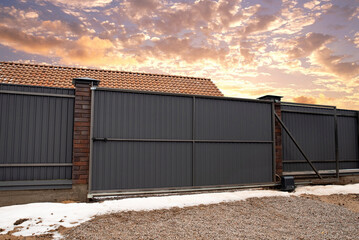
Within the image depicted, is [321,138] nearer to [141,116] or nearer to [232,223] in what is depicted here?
[232,223]

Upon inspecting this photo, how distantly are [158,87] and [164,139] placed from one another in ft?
30.3

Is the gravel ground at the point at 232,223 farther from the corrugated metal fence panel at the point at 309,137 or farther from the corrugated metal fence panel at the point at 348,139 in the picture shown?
the corrugated metal fence panel at the point at 348,139

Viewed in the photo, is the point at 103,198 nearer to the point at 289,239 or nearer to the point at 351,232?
the point at 289,239

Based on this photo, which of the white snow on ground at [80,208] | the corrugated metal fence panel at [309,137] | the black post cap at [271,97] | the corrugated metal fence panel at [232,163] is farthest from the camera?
the corrugated metal fence panel at [309,137]

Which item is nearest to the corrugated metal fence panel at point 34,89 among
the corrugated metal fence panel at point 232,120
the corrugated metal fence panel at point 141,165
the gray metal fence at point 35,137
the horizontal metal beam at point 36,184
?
the gray metal fence at point 35,137

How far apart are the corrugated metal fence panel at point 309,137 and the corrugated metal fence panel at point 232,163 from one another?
1051 mm

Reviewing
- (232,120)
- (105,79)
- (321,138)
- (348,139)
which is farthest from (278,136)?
(105,79)

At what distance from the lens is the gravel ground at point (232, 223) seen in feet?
15.5

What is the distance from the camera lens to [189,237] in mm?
4586

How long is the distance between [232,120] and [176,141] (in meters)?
1.83

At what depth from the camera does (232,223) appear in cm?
538

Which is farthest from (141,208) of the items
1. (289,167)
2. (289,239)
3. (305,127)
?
(305,127)

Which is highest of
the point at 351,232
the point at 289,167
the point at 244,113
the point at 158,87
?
the point at 158,87

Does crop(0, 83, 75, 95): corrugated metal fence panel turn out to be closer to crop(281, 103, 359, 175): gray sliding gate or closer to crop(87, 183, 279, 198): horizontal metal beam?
crop(87, 183, 279, 198): horizontal metal beam
